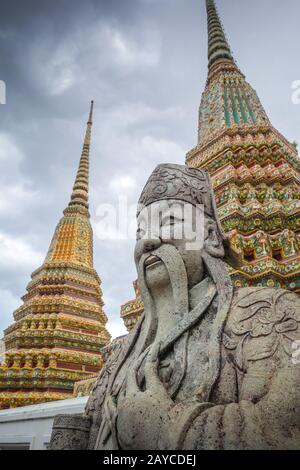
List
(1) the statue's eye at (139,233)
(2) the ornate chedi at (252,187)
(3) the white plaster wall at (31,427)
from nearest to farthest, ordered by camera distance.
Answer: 1. (1) the statue's eye at (139,233)
2. (3) the white plaster wall at (31,427)
3. (2) the ornate chedi at (252,187)

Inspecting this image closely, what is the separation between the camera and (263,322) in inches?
84.3

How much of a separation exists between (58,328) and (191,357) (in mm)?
13365

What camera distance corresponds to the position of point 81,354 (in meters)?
14.2

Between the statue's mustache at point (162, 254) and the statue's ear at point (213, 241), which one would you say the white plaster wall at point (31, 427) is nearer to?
the statue's mustache at point (162, 254)

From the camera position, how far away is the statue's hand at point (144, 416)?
183 cm

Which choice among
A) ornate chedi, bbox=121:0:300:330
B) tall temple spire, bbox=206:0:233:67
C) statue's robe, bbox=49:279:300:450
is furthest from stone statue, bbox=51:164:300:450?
tall temple spire, bbox=206:0:233:67

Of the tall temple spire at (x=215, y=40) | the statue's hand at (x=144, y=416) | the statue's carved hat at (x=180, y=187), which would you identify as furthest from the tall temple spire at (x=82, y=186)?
the statue's hand at (x=144, y=416)

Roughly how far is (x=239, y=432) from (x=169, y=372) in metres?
0.73

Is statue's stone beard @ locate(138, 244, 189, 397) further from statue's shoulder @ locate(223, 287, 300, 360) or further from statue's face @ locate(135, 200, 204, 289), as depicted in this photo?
statue's shoulder @ locate(223, 287, 300, 360)

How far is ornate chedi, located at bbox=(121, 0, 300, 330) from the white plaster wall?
3.49 metres

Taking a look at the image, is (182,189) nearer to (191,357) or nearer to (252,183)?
(191,357)

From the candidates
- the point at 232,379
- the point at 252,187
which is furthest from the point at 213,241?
the point at 252,187

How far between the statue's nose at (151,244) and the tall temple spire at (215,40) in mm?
15715

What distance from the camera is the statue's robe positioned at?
5.46ft
